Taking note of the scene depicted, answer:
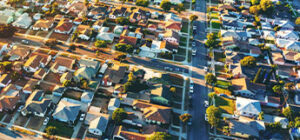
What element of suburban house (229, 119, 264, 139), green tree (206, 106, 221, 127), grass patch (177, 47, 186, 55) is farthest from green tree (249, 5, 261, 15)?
green tree (206, 106, 221, 127)

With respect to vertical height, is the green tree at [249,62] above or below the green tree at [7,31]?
above

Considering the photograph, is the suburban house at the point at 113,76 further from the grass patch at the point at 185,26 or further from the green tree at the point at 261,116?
the green tree at the point at 261,116

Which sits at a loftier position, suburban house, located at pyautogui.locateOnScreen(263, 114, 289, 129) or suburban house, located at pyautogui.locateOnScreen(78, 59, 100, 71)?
suburban house, located at pyautogui.locateOnScreen(78, 59, 100, 71)

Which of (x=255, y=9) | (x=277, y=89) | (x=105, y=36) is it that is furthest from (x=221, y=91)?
(x=255, y=9)

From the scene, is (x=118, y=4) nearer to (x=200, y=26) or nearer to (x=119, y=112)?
(x=200, y=26)

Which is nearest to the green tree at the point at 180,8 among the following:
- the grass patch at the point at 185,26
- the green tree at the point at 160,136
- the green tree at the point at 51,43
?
the grass patch at the point at 185,26

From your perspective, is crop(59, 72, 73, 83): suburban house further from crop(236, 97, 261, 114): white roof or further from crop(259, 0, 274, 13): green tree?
crop(259, 0, 274, 13): green tree
